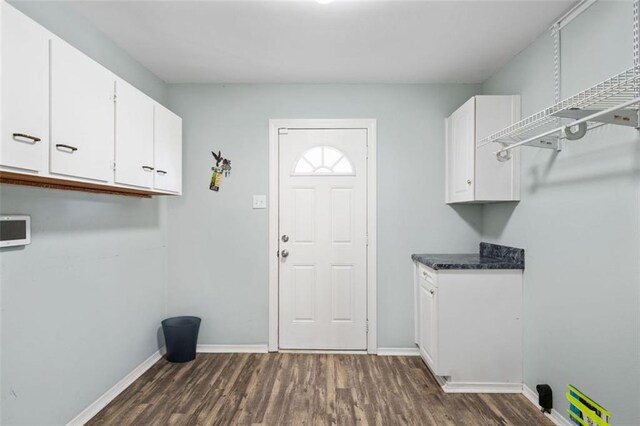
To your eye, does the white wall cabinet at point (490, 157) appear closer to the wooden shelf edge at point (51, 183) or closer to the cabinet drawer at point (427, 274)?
the cabinet drawer at point (427, 274)

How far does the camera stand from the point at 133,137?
2.11 meters

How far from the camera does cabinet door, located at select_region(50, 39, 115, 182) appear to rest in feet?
4.97

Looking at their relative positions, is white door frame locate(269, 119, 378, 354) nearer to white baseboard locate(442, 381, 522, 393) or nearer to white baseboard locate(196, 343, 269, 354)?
white baseboard locate(196, 343, 269, 354)

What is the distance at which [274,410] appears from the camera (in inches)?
86.7

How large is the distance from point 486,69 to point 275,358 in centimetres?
303

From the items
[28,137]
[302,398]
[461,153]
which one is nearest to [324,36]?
[461,153]

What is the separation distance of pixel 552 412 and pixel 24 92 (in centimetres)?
321

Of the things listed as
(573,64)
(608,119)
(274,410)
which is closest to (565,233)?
(608,119)

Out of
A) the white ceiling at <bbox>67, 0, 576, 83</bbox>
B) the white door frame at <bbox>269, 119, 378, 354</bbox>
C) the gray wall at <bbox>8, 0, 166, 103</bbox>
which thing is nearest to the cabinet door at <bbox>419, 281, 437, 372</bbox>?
the white door frame at <bbox>269, 119, 378, 354</bbox>

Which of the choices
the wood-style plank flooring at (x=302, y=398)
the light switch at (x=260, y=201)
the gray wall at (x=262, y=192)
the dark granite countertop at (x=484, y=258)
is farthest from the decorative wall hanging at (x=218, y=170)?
the dark granite countertop at (x=484, y=258)

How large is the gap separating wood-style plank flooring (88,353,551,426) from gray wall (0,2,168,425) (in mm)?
318

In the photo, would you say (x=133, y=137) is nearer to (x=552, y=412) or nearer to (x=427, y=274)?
(x=427, y=274)

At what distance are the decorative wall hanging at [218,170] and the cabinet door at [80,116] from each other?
1.25m

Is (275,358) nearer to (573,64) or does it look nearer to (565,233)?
(565,233)
